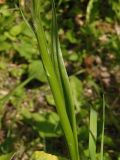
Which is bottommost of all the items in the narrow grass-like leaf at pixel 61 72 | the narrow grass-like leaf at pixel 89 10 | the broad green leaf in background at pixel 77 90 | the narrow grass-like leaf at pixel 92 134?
the broad green leaf in background at pixel 77 90

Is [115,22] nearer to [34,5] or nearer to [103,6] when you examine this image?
[103,6]

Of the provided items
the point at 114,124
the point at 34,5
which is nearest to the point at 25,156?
the point at 114,124

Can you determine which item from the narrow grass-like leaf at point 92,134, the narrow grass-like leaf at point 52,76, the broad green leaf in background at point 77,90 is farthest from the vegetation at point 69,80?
the narrow grass-like leaf at point 52,76

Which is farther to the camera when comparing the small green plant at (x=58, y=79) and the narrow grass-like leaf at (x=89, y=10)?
the narrow grass-like leaf at (x=89, y=10)

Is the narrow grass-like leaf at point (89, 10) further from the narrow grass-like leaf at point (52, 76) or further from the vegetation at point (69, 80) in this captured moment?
the narrow grass-like leaf at point (52, 76)

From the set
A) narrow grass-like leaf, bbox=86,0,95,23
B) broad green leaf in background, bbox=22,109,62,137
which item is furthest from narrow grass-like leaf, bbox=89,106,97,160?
narrow grass-like leaf, bbox=86,0,95,23

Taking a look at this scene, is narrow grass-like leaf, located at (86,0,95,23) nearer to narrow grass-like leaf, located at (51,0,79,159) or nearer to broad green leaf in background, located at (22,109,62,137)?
broad green leaf in background, located at (22,109,62,137)

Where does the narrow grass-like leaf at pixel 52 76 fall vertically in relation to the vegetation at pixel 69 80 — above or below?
above
